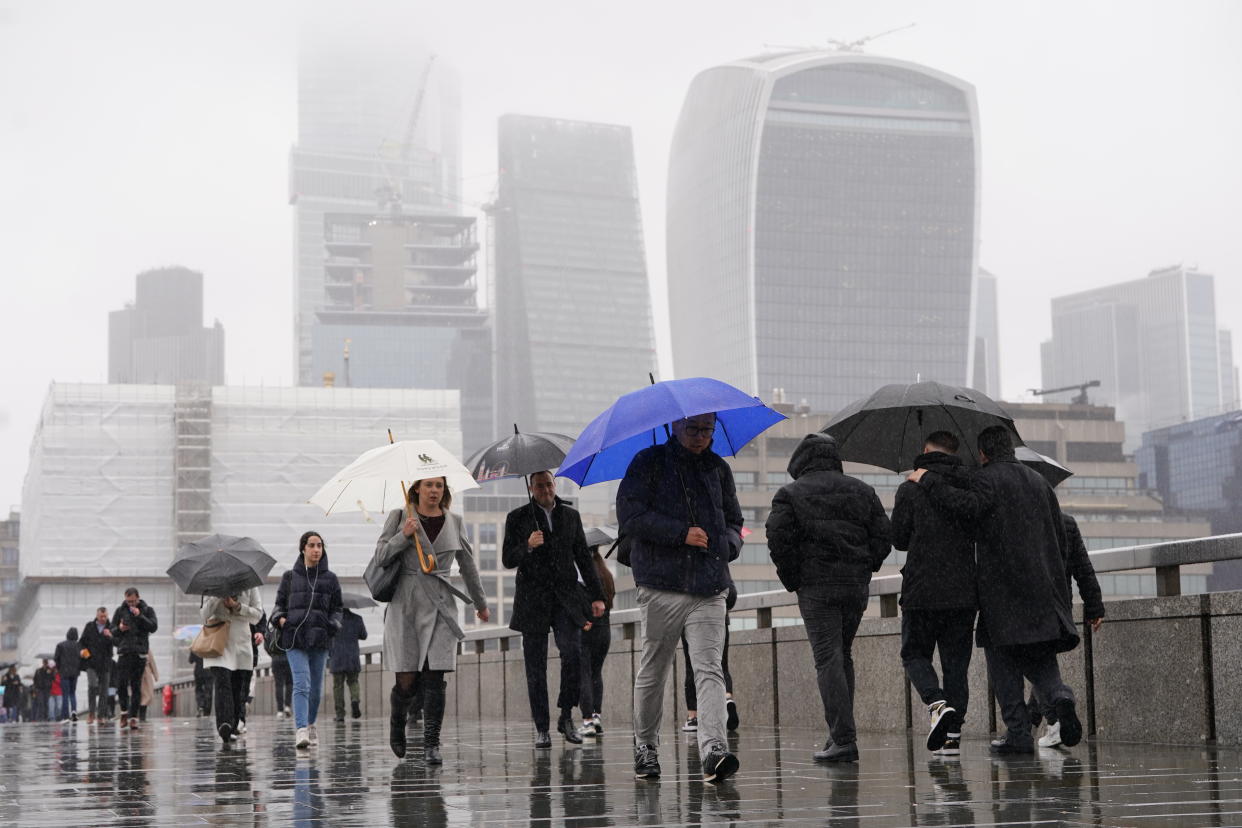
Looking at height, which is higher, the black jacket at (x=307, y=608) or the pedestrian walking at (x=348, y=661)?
the black jacket at (x=307, y=608)

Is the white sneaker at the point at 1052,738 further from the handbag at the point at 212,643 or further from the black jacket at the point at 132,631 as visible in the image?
the black jacket at the point at 132,631

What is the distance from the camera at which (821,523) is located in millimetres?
9445

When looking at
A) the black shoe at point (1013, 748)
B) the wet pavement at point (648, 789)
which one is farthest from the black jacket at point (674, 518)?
the black shoe at point (1013, 748)

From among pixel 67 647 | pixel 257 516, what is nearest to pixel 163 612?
pixel 257 516

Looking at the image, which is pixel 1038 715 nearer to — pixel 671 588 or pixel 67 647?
pixel 671 588

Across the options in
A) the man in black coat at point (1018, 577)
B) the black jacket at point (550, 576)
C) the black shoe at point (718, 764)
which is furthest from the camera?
the black jacket at point (550, 576)

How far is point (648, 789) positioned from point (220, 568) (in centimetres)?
815

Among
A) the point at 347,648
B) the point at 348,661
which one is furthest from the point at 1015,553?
the point at 347,648

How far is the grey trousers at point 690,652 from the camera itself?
827 centimetres

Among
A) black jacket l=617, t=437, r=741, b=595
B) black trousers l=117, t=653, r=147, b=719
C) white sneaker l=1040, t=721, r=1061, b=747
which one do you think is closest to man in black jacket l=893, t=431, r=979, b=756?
white sneaker l=1040, t=721, r=1061, b=747

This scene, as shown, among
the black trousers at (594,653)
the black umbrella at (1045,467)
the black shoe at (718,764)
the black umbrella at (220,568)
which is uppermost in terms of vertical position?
the black umbrella at (1045,467)

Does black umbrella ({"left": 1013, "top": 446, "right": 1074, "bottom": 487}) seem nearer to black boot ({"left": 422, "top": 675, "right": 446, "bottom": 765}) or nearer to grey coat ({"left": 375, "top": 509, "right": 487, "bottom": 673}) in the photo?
grey coat ({"left": 375, "top": 509, "right": 487, "bottom": 673})

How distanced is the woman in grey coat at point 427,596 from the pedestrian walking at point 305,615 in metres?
2.40

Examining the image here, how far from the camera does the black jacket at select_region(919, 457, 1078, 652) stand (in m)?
9.47
